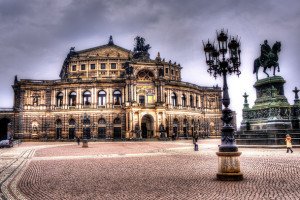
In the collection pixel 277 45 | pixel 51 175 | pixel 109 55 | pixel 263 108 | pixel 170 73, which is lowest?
pixel 51 175

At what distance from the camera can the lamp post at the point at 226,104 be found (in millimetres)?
9805

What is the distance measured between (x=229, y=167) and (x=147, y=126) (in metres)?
48.0

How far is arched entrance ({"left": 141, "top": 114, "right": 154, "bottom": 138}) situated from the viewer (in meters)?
56.4

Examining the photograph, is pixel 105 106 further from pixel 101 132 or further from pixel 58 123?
pixel 58 123

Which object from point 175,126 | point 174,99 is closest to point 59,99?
point 174,99

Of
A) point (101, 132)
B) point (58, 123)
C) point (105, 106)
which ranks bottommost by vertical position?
point (101, 132)

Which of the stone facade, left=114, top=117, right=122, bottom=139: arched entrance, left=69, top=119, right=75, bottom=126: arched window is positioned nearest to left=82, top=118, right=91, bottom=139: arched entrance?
the stone facade

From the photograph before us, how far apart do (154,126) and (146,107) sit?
383cm

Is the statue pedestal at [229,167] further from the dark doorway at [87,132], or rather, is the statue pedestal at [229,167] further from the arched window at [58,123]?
the arched window at [58,123]

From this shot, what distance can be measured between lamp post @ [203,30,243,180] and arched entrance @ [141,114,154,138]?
44.5 metres

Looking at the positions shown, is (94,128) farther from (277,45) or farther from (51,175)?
(51,175)

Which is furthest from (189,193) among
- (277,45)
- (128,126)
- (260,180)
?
(128,126)

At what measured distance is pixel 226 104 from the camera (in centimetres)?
1082

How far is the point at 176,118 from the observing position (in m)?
59.8
